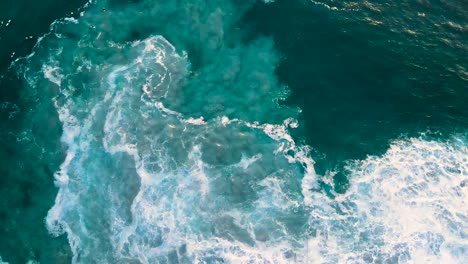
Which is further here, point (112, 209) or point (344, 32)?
point (344, 32)

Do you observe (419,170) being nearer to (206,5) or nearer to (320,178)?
(320,178)

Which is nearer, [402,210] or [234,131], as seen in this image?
[402,210]

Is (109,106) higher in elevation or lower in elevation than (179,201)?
higher

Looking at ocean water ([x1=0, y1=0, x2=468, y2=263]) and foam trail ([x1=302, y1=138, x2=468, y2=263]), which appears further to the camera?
ocean water ([x1=0, y1=0, x2=468, y2=263])

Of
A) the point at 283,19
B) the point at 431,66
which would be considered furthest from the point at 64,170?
the point at 431,66

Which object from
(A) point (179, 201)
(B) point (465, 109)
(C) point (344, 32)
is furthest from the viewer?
(C) point (344, 32)

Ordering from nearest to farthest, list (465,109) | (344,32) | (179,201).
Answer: (179,201) → (465,109) → (344,32)

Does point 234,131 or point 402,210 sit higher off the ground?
point 234,131

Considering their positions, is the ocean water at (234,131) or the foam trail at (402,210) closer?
the foam trail at (402,210)
